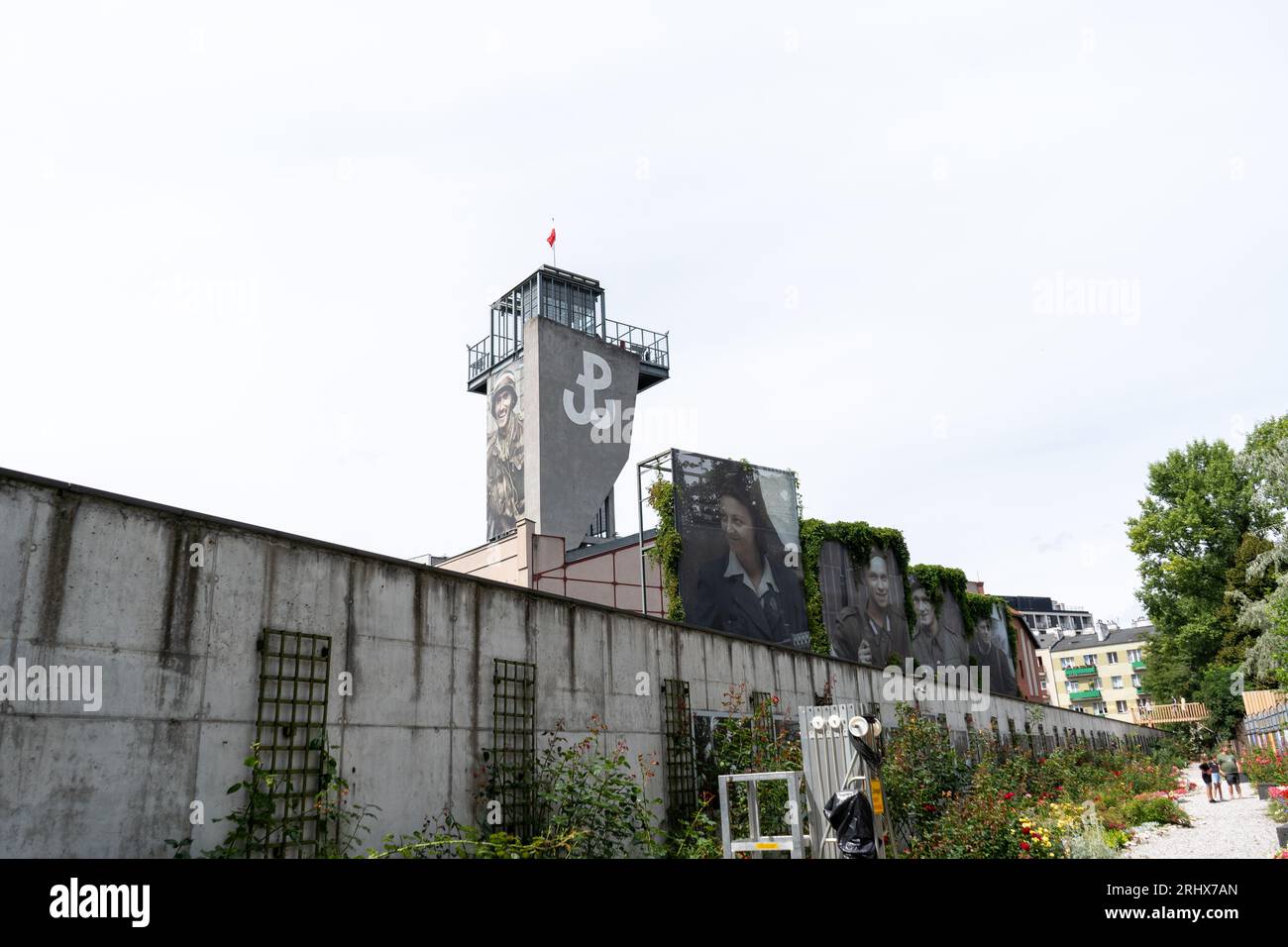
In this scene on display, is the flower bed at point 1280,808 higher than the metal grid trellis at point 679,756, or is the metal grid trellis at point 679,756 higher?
the metal grid trellis at point 679,756

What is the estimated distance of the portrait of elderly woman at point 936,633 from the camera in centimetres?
3331

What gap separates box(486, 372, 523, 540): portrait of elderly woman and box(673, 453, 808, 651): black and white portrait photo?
41.1 feet

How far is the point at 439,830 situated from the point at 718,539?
16916mm

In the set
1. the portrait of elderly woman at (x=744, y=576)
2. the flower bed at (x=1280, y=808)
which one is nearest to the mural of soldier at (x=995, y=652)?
the portrait of elderly woman at (x=744, y=576)

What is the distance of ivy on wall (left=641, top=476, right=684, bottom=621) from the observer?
2344 cm

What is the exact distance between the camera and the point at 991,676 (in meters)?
39.7

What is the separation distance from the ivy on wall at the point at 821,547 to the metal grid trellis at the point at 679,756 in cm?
1251

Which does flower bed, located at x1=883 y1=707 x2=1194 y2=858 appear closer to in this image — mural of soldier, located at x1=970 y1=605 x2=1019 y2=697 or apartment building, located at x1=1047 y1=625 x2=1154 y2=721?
mural of soldier, located at x1=970 y1=605 x2=1019 y2=697

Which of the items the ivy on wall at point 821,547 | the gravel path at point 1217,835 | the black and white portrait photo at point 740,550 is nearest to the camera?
the gravel path at point 1217,835

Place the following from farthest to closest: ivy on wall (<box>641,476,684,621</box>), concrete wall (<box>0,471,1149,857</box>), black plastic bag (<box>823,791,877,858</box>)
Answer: ivy on wall (<box>641,476,684,621</box>) < black plastic bag (<box>823,791,877,858</box>) < concrete wall (<box>0,471,1149,857</box>)

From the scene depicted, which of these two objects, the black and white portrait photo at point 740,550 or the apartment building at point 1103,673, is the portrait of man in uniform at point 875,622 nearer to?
the black and white portrait photo at point 740,550

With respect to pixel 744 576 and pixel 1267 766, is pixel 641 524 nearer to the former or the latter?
pixel 744 576

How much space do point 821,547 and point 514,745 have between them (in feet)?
65.9

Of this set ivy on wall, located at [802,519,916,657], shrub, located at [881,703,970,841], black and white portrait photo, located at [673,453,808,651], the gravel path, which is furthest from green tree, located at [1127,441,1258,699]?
shrub, located at [881,703,970,841]
